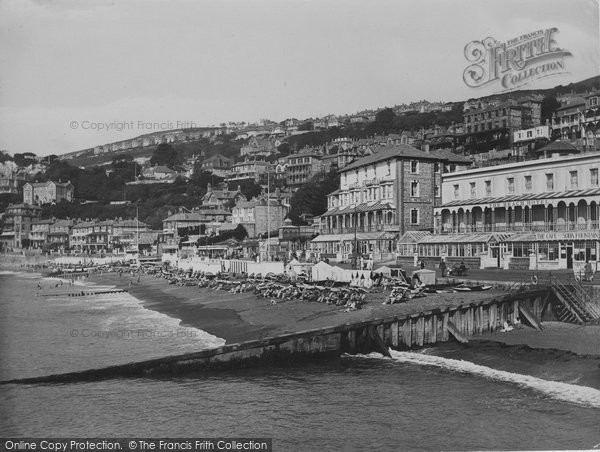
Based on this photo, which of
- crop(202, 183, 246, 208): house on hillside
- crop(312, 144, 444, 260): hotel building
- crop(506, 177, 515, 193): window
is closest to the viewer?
crop(506, 177, 515, 193): window

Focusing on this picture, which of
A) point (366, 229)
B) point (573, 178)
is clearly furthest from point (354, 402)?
point (366, 229)

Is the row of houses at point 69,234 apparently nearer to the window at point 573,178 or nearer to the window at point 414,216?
the window at point 414,216

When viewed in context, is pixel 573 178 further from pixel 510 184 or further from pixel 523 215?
pixel 510 184

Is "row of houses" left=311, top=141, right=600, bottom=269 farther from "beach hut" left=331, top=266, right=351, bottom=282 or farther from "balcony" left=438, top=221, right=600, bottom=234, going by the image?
"beach hut" left=331, top=266, right=351, bottom=282

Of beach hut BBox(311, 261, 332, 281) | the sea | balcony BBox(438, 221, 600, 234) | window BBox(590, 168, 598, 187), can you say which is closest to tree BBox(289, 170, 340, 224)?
balcony BBox(438, 221, 600, 234)

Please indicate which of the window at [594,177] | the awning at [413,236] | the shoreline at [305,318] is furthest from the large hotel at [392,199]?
the shoreline at [305,318]

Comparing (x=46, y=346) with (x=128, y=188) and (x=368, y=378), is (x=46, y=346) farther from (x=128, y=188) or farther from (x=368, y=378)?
(x=128, y=188)
